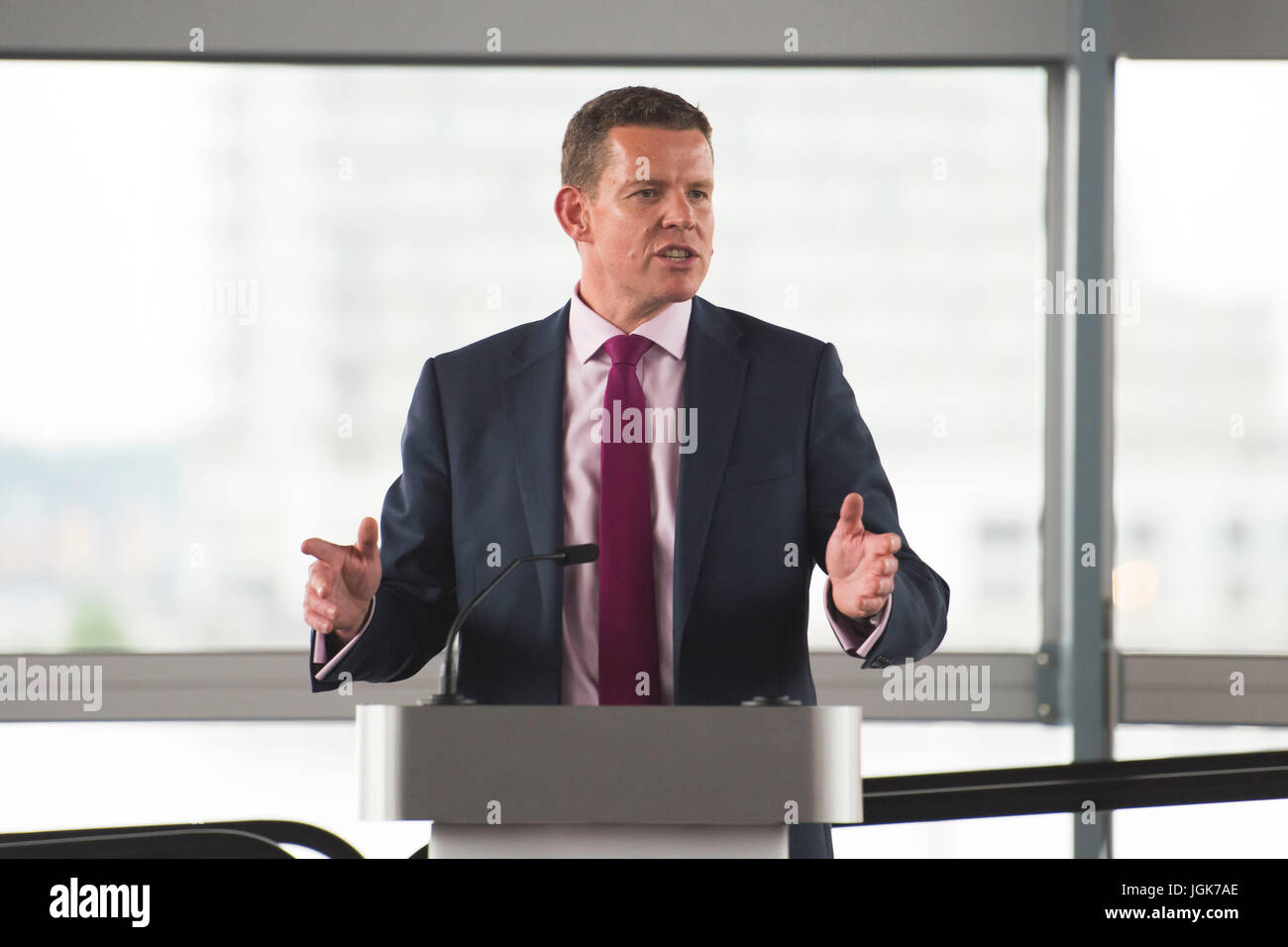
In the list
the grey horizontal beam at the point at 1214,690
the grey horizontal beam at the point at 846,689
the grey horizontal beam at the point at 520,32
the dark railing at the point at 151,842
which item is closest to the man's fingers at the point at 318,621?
the dark railing at the point at 151,842

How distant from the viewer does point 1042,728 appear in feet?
13.0

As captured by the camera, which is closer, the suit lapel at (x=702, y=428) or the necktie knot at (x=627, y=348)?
the suit lapel at (x=702, y=428)

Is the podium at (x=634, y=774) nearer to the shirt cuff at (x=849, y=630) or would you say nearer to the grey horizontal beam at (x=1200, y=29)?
the shirt cuff at (x=849, y=630)

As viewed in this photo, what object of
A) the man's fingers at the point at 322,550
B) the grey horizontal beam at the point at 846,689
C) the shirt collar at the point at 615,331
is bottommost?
the grey horizontal beam at the point at 846,689

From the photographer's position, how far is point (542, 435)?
171 cm

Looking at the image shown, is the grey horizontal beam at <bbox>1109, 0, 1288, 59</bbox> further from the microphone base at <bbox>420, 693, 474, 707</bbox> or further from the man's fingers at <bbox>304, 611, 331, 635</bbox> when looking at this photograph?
the microphone base at <bbox>420, 693, 474, 707</bbox>

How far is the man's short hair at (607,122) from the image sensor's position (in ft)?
5.75

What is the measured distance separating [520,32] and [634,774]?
136 inches

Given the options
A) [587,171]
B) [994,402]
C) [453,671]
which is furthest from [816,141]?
[453,671]

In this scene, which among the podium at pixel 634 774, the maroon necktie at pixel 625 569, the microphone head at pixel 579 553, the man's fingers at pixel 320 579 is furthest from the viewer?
the maroon necktie at pixel 625 569

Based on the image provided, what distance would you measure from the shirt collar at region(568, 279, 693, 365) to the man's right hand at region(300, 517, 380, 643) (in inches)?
20.5

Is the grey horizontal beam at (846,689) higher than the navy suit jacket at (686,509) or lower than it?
lower

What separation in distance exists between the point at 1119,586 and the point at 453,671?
3.25m

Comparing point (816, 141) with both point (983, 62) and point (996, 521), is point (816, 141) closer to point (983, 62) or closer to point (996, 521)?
point (983, 62)
